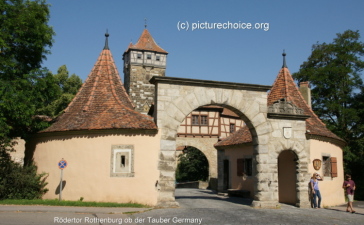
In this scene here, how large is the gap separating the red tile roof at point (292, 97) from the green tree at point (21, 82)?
10.1m

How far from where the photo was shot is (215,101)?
13.8m

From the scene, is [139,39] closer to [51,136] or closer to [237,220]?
[51,136]

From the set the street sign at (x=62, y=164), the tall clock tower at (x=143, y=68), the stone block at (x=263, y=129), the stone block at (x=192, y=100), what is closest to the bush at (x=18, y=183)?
the street sign at (x=62, y=164)

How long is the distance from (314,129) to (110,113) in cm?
849

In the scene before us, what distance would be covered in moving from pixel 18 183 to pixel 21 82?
3.60 metres

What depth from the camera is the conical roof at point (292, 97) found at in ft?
53.6

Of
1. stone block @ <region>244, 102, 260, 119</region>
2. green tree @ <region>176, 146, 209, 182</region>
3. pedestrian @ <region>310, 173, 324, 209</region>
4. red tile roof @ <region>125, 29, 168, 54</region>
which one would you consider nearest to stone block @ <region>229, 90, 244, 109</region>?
stone block @ <region>244, 102, 260, 119</region>

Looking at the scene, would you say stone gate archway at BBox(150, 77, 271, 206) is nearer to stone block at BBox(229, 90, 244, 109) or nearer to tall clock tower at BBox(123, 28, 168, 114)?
stone block at BBox(229, 90, 244, 109)

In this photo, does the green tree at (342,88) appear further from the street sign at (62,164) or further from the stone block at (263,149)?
the street sign at (62,164)

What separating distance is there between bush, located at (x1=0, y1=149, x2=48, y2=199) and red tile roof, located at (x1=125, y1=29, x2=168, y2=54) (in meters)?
29.8

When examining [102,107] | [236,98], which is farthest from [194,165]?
[102,107]

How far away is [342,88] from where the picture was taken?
92.9 ft

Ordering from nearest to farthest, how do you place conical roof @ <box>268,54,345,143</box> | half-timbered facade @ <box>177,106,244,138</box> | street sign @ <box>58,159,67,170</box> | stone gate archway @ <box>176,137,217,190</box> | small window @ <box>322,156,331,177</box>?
street sign @ <box>58,159,67,170</box>, small window @ <box>322,156,331,177</box>, conical roof @ <box>268,54,345,143</box>, stone gate archway @ <box>176,137,217,190</box>, half-timbered facade @ <box>177,106,244,138</box>

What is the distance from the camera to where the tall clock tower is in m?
39.7
